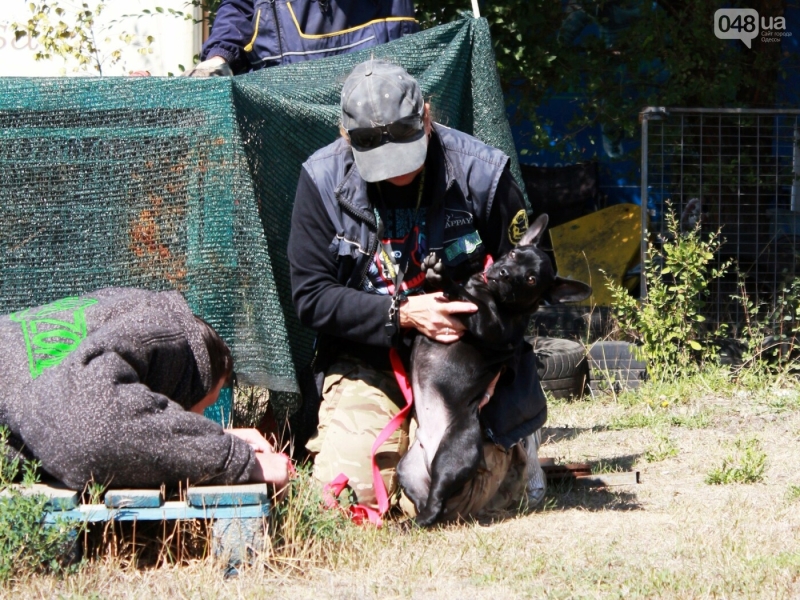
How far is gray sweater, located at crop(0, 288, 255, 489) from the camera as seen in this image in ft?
9.66

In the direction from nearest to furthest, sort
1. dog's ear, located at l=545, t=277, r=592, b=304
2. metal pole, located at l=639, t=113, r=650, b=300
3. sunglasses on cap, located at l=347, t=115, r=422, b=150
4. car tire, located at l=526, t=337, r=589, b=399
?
sunglasses on cap, located at l=347, t=115, r=422, b=150
dog's ear, located at l=545, t=277, r=592, b=304
car tire, located at l=526, t=337, r=589, b=399
metal pole, located at l=639, t=113, r=650, b=300

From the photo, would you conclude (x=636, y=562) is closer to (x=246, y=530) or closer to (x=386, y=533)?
(x=386, y=533)

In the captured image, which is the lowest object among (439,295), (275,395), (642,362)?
(642,362)

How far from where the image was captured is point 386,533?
3.56m

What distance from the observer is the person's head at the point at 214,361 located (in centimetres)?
327

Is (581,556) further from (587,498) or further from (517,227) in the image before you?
(517,227)

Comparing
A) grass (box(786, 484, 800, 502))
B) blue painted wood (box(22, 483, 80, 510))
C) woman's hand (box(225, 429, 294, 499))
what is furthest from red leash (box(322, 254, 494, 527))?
grass (box(786, 484, 800, 502))

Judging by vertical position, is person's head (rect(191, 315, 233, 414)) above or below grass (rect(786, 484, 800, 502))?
above

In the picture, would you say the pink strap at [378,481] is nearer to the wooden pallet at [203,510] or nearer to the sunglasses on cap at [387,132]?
the wooden pallet at [203,510]

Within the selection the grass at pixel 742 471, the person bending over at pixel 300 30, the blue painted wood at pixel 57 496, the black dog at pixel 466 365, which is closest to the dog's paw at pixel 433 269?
the black dog at pixel 466 365

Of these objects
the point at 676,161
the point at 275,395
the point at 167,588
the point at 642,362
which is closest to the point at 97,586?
the point at 167,588

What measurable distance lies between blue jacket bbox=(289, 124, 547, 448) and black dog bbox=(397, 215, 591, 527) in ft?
0.49

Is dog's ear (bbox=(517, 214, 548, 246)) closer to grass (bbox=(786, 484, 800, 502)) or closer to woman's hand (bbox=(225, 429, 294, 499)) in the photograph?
woman's hand (bbox=(225, 429, 294, 499))

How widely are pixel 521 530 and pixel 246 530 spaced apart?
1.07 meters
